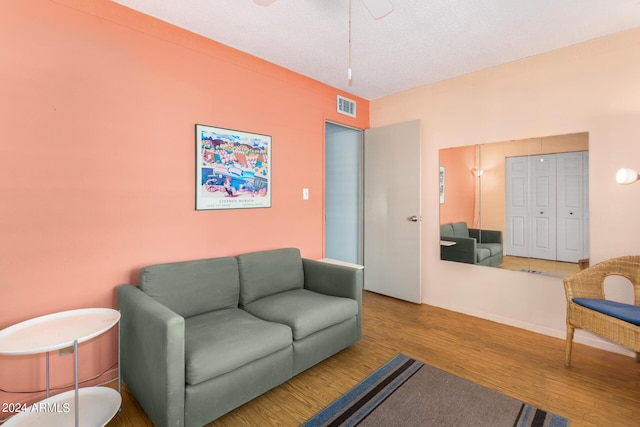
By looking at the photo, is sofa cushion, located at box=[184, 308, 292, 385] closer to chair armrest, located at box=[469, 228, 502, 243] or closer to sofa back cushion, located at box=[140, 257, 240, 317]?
sofa back cushion, located at box=[140, 257, 240, 317]

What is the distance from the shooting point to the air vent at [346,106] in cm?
380

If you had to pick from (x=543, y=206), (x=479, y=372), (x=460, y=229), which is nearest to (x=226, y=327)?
(x=479, y=372)

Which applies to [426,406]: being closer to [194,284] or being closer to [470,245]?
[194,284]

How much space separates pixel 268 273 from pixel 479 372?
180 cm

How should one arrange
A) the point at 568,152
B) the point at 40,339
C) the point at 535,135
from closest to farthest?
the point at 40,339, the point at 568,152, the point at 535,135

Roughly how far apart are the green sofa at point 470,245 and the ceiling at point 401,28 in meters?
1.72

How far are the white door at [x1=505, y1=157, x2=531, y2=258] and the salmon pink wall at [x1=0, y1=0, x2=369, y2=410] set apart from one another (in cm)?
258

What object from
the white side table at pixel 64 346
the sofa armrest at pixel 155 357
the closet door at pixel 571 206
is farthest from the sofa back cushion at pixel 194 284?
Answer: the closet door at pixel 571 206

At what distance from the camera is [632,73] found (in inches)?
97.3

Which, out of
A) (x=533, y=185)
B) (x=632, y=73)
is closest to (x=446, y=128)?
(x=533, y=185)

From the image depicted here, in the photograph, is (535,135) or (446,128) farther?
(446,128)

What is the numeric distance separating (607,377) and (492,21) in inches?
109

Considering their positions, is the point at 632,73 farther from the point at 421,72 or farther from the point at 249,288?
the point at 249,288

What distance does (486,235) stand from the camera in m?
3.25
